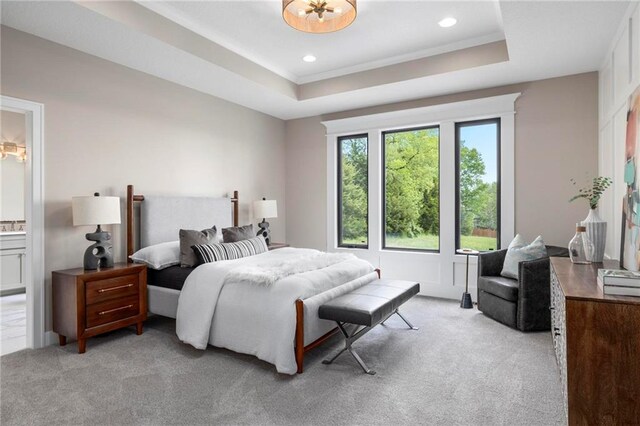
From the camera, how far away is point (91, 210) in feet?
10.8

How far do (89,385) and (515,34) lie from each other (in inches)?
170

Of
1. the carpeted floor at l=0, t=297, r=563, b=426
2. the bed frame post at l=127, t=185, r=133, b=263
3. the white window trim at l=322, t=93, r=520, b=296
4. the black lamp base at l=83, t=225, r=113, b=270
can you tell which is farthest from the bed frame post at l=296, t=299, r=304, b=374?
the white window trim at l=322, t=93, r=520, b=296

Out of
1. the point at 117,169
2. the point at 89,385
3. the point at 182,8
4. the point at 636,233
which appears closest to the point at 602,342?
the point at 636,233

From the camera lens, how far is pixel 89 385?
2.60m

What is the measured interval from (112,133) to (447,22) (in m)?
3.50

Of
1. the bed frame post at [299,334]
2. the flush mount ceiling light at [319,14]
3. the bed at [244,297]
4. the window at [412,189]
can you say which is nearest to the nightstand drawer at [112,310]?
the bed at [244,297]

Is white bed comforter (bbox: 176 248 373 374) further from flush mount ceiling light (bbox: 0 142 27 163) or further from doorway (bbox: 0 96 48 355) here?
flush mount ceiling light (bbox: 0 142 27 163)

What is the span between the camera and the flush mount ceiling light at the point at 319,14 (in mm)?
2883

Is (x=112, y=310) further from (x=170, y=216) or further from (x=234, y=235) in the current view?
(x=234, y=235)

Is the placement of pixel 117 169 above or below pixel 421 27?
below

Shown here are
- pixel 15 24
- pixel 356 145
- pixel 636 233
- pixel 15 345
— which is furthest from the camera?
pixel 356 145

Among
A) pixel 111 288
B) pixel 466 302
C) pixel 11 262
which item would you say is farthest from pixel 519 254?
pixel 11 262

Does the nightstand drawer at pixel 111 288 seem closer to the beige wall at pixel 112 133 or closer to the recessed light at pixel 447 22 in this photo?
the beige wall at pixel 112 133

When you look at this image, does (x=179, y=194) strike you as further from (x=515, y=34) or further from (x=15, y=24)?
(x=515, y=34)
